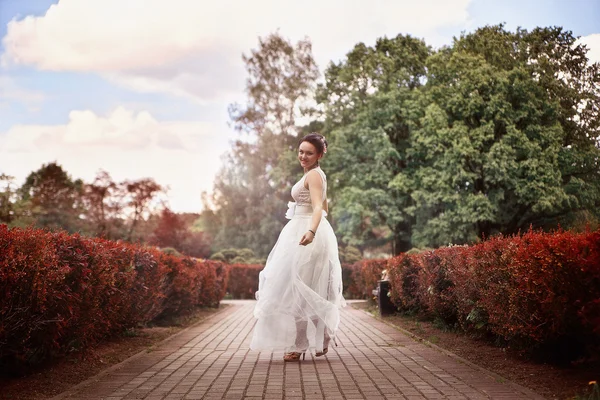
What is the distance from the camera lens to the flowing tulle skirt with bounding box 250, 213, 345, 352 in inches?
296

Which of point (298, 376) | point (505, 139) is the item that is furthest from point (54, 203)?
point (298, 376)

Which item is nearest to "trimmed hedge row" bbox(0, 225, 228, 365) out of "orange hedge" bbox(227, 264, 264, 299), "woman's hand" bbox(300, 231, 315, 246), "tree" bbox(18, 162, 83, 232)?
"woman's hand" bbox(300, 231, 315, 246)

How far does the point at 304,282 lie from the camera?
7691mm

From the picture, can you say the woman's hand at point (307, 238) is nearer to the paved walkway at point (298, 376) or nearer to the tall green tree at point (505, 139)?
the paved walkway at point (298, 376)

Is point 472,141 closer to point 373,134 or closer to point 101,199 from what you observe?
point 373,134

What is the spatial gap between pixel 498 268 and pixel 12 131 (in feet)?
94.3

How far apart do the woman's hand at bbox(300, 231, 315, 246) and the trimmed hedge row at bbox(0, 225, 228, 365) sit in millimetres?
2350

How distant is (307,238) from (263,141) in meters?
38.7

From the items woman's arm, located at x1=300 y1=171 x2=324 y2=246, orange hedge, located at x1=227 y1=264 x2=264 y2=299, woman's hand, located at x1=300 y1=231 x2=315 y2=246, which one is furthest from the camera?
orange hedge, located at x1=227 y1=264 x2=264 y2=299

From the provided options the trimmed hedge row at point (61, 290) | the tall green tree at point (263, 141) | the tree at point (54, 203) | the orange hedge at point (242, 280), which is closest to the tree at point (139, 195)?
the tree at point (54, 203)

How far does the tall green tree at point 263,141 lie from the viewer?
149 feet

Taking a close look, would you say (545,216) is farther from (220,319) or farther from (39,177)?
(39,177)

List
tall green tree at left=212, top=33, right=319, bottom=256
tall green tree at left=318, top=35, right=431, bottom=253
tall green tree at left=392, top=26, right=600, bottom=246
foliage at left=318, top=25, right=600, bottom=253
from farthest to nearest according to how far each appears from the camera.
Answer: tall green tree at left=212, top=33, right=319, bottom=256 → tall green tree at left=318, top=35, right=431, bottom=253 → foliage at left=318, top=25, right=600, bottom=253 → tall green tree at left=392, top=26, right=600, bottom=246

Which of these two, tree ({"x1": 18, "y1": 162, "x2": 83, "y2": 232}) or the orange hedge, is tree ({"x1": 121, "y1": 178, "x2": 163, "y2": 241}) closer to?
tree ({"x1": 18, "y1": 162, "x2": 83, "y2": 232})
